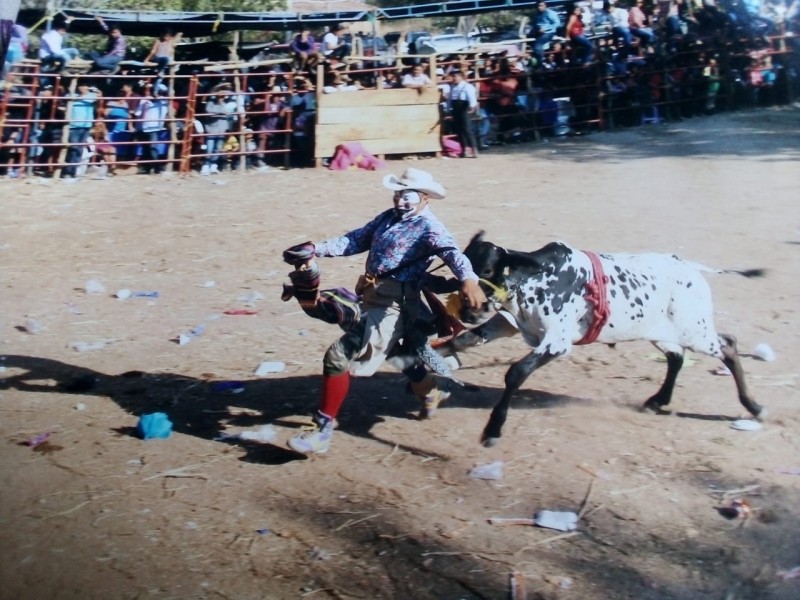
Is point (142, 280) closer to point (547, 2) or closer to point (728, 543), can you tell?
point (728, 543)

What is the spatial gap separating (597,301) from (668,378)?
0.71 meters

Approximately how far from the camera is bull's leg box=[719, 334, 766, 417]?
6.07 meters

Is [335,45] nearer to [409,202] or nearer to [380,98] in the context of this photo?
[380,98]

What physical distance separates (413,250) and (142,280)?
4.84m

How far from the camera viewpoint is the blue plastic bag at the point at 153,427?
5.97 metres

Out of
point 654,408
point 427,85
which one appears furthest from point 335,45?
point 654,408

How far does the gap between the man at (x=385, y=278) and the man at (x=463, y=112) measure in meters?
11.6

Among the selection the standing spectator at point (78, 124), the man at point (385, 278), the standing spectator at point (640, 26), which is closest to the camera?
the man at point (385, 278)

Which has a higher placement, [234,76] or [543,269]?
[234,76]

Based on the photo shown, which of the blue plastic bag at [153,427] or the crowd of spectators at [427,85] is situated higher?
the crowd of spectators at [427,85]

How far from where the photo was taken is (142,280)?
32.3 ft

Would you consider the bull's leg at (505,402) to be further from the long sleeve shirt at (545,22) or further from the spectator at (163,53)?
the long sleeve shirt at (545,22)

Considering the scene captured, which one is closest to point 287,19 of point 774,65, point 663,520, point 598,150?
point 598,150

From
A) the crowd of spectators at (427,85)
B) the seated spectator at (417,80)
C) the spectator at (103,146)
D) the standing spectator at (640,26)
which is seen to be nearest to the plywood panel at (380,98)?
the seated spectator at (417,80)
